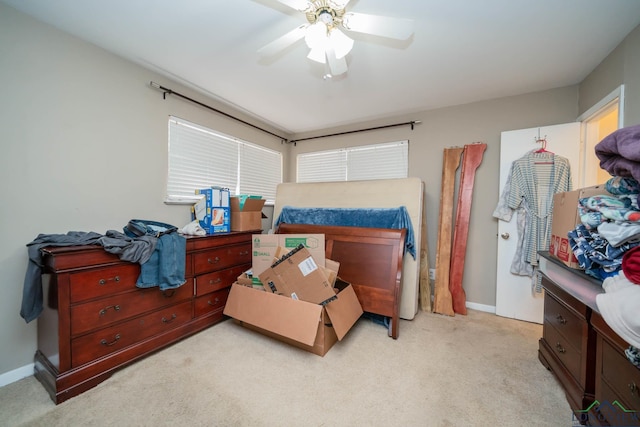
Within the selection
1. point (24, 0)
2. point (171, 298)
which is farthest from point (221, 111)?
point (171, 298)

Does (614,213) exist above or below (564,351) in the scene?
above

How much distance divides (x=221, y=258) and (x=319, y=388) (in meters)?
1.47

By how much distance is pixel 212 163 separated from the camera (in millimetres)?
2904

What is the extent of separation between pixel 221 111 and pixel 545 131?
360cm

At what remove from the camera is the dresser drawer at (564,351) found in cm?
138

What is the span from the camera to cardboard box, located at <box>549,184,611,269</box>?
132 centimetres

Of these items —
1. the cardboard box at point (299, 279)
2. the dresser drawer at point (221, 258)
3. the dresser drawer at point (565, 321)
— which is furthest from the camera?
the dresser drawer at point (221, 258)

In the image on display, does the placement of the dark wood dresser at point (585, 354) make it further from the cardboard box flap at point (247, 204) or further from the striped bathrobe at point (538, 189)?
the cardboard box flap at point (247, 204)

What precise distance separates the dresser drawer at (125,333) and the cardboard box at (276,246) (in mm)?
701

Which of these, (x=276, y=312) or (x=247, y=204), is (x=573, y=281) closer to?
(x=276, y=312)

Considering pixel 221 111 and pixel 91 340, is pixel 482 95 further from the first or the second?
pixel 91 340

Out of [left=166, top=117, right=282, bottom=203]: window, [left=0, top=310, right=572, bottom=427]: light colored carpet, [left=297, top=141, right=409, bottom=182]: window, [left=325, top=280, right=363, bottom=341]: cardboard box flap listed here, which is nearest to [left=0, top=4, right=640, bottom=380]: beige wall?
[left=166, top=117, right=282, bottom=203]: window

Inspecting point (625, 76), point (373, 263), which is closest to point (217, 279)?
point (373, 263)

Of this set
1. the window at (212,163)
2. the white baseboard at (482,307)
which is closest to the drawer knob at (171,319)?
the window at (212,163)
